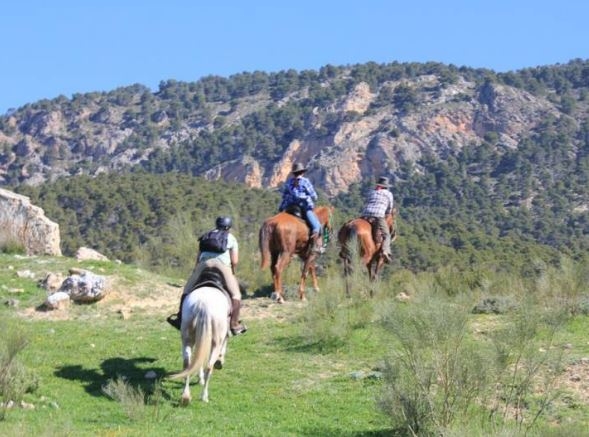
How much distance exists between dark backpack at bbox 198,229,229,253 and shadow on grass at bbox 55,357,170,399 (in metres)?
1.80

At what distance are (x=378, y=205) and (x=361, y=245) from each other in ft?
3.41

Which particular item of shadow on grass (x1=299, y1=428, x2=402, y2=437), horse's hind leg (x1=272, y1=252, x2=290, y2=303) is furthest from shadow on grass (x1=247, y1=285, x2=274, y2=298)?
shadow on grass (x1=299, y1=428, x2=402, y2=437)

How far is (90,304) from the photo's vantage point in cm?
1756

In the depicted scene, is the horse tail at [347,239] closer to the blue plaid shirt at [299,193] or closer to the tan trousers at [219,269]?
the blue plaid shirt at [299,193]

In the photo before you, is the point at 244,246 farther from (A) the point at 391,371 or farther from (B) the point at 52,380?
(A) the point at 391,371

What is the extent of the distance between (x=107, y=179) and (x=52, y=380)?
196ft

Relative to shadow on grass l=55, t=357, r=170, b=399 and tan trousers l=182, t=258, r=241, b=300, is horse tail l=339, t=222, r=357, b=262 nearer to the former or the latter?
shadow on grass l=55, t=357, r=170, b=399

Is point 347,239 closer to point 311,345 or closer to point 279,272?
point 279,272

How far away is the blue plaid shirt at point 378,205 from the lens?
63.4 ft

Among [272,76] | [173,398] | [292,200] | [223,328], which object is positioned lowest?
[173,398]

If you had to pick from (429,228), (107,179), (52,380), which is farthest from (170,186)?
(52,380)

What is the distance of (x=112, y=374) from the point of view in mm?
12789

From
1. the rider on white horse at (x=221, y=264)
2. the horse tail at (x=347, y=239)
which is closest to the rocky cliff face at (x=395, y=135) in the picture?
the horse tail at (x=347, y=239)

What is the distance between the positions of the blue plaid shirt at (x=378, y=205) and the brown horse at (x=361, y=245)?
0.72ft
